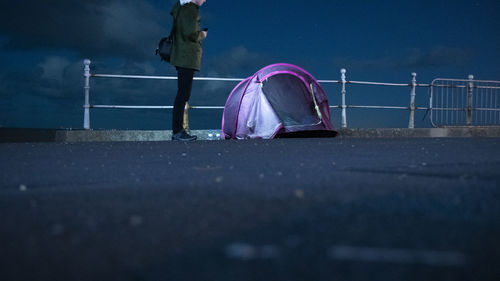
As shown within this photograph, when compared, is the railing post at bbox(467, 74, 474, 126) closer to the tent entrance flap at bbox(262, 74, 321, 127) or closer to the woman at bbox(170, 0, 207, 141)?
the tent entrance flap at bbox(262, 74, 321, 127)

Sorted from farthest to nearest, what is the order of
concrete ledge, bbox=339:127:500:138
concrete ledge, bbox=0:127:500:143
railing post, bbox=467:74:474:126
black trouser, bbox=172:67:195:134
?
1. railing post, bbox=467:74:474:126
2. concrete ledge, bbox=339:127:500:138
3. concrete ledge, bbox=0:127:500:143
4. black trouser, bbox=172:67:195:134

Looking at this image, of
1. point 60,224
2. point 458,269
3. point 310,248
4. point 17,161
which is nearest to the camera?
point 458,269

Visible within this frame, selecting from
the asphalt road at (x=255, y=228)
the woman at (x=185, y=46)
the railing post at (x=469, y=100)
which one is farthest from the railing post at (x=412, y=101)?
the asphalt road at (x=255, y=228)

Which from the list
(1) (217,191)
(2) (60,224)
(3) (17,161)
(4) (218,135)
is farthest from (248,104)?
(2) (60,224)

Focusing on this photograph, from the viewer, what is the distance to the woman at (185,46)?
453cm

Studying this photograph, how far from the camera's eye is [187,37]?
15.0 feet

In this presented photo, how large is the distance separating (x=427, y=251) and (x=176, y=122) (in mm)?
4148

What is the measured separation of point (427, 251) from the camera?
0.73 m

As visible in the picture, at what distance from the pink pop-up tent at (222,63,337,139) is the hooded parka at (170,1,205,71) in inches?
46.9

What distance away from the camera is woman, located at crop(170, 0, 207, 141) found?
14.9ft

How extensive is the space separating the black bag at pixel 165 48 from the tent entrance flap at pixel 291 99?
1450mm

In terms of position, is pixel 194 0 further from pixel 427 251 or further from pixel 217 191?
pixel 427 251

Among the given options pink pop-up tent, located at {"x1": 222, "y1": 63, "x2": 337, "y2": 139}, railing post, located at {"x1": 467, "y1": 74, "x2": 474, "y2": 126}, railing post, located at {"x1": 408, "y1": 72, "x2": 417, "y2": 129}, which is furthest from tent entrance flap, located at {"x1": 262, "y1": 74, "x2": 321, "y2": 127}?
railing post, located at {"x1": 467, "y1": 74, "x2": 474, "y2": 126}

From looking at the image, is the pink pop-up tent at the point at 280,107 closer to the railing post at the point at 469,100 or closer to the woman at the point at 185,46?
the woman at the point at 185,46
